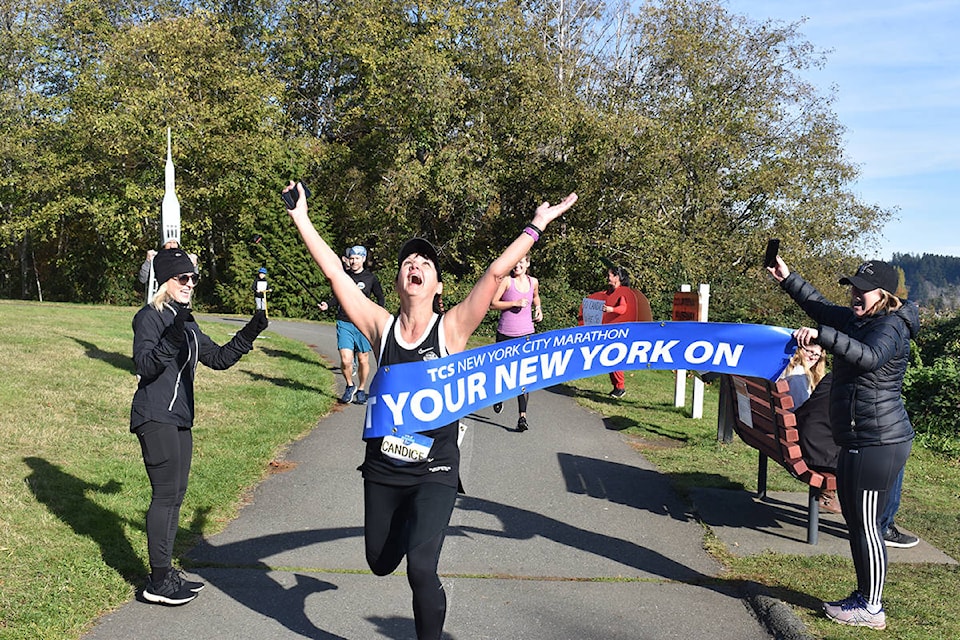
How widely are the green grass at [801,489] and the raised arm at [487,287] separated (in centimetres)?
261

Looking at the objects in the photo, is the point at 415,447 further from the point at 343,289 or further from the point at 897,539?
the point at 897,539

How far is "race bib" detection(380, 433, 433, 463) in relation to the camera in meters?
4.20

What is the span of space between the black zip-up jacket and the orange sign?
8.09 meters

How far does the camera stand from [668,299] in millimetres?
25984

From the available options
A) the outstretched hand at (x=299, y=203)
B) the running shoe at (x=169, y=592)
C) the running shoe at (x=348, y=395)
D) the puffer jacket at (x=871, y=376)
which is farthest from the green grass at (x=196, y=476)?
the outstretched hand at (x=299, y=203)

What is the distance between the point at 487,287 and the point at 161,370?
7.02ft

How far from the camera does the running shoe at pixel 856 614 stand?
5023 mm

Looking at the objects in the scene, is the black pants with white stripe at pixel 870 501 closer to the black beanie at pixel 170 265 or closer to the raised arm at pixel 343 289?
the raised arm at pixel 343 289

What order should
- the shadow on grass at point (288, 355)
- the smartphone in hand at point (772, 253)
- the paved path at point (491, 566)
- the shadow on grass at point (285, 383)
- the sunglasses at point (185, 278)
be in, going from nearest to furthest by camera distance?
the paved path at point (491, 566), the sunglasses at point (185, 278), the smartphone in hand at point (772, 253), the shadow on grass at point (285, 383), the shadow on grass at point (288, 355)

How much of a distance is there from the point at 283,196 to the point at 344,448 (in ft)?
17.8

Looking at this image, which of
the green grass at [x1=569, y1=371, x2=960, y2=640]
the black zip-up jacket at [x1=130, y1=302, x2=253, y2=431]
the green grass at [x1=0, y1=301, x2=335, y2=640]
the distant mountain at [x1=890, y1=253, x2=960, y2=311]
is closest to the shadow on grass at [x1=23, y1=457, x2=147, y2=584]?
the green grass at [x1=0, y1=301, x2=335, y2=640]

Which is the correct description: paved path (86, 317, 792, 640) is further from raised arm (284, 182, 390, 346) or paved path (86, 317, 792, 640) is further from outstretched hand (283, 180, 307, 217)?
outstretched hand (283, 180, 307, 217)

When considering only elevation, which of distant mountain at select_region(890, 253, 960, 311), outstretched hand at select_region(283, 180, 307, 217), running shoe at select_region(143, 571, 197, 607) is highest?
distant mountain at select_region(890, 253, 960, 311)

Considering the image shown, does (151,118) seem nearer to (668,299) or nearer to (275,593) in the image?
(668,299)
